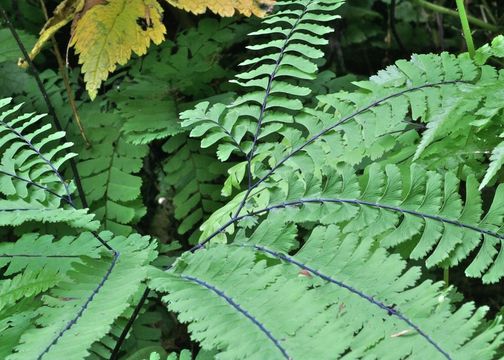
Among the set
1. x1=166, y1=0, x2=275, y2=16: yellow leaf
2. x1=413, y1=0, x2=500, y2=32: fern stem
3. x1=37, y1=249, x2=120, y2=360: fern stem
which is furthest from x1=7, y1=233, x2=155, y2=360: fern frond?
x1=413, y1=0, x2=500, y2=32: fern stem

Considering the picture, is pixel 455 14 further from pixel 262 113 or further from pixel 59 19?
pixel 59 19

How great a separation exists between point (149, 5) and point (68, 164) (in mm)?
493

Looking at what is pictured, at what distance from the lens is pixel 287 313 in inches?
31.2

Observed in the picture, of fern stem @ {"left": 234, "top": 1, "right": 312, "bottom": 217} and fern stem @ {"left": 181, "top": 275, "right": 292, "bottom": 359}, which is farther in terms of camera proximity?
fern stem @ {"left": 234, "top": 1, "right": 312, "bottom": 217}

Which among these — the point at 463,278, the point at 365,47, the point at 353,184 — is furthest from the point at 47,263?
the point at 365,47

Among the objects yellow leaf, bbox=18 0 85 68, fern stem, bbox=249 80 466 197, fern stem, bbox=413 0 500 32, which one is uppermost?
yellow leaf, bbox=18 0 85 68

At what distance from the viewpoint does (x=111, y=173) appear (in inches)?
61.2

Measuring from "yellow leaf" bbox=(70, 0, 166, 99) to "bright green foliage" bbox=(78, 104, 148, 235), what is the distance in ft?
0.99

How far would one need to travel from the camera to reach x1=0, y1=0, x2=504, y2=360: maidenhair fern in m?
0.79

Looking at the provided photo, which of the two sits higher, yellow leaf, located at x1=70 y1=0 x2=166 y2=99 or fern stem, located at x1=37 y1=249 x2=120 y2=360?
yellow leaf, located at x1=70 y1=0 x2=166 y2=99

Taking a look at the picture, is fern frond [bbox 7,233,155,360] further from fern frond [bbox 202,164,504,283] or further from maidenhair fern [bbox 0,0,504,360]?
fern frond [bbox 202,164,504,283]

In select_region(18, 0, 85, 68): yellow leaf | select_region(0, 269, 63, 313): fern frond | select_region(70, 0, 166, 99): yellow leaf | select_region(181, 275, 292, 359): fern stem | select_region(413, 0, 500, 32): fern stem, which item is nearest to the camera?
select_region(181, 275, 292, 359): fern stem

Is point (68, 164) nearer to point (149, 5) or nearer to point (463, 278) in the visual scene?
point (149, 5)

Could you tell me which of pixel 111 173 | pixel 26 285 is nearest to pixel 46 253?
pixel 26 285
